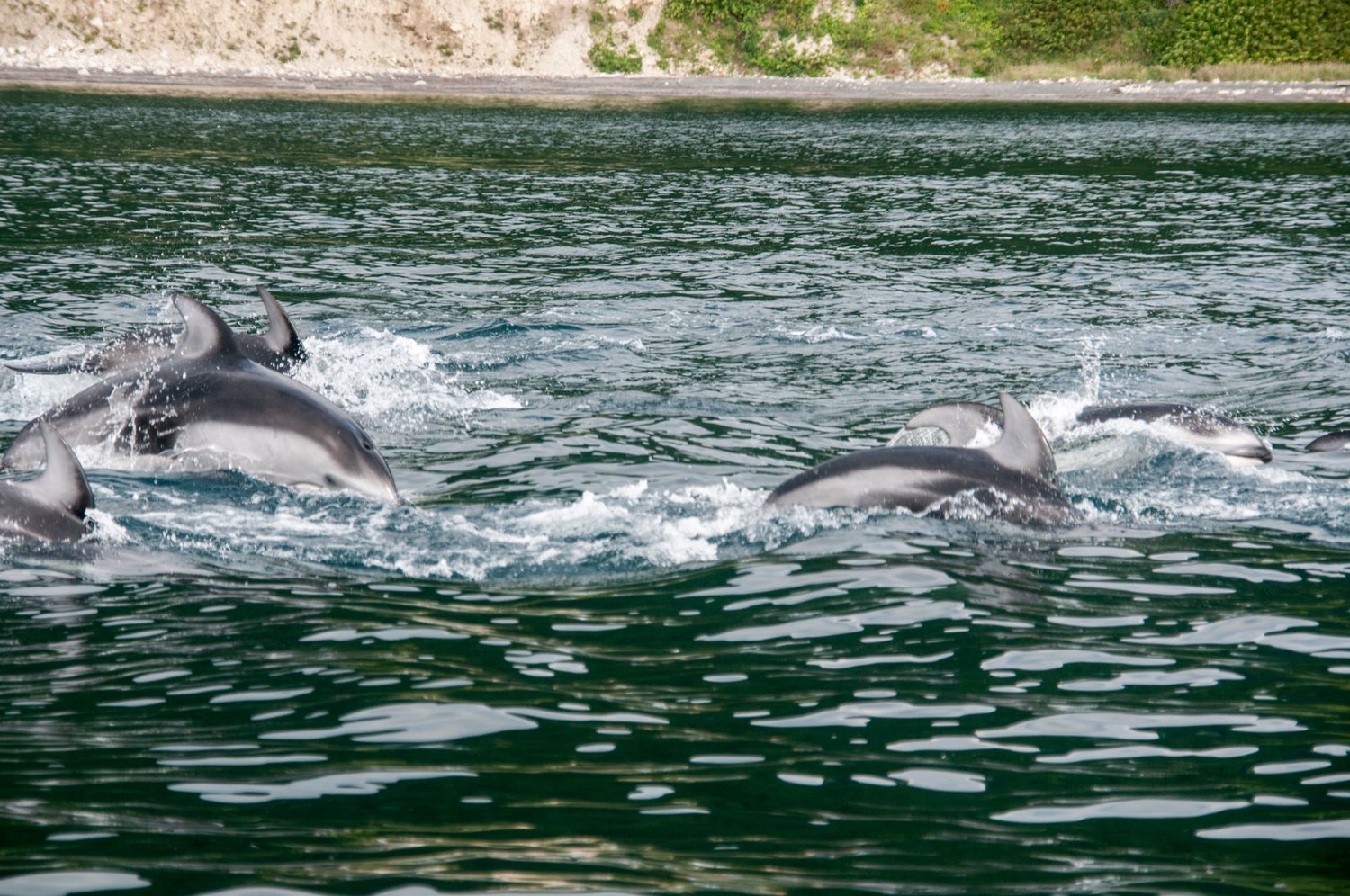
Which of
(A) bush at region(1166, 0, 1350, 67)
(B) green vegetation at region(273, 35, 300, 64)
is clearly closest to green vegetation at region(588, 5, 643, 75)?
(B) green vegetation at region(273, 35, 300, 64)

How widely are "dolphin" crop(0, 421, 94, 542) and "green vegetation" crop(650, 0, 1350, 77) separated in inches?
2946

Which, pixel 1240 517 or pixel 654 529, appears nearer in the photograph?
pixel 654 529

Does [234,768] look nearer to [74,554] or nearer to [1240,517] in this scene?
[74,554]

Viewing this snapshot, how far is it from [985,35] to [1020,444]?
77117 millimetres

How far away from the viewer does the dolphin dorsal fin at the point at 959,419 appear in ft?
31.8

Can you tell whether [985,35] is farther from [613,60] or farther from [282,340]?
[282,340]

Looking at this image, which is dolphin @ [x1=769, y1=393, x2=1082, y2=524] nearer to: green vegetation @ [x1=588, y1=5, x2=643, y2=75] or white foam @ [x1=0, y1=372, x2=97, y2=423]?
white foam @ [x1=0, y1=372, x2=97, y2=423]

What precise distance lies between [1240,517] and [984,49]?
7540 cm

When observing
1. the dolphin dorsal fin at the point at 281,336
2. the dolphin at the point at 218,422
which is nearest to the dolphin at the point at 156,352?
the dolphin dorsal fin at the point at 281,336

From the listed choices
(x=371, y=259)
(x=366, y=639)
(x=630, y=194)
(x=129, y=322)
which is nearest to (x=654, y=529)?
(x=366, y=639)

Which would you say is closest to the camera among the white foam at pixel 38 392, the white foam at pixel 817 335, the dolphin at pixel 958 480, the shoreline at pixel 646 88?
the dolphin at pixel 958 480

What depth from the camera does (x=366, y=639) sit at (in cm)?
670

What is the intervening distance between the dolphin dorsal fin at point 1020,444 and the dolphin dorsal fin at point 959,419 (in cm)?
98

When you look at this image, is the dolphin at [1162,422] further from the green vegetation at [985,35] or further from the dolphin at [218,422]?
the green vegetation at [985,35]
